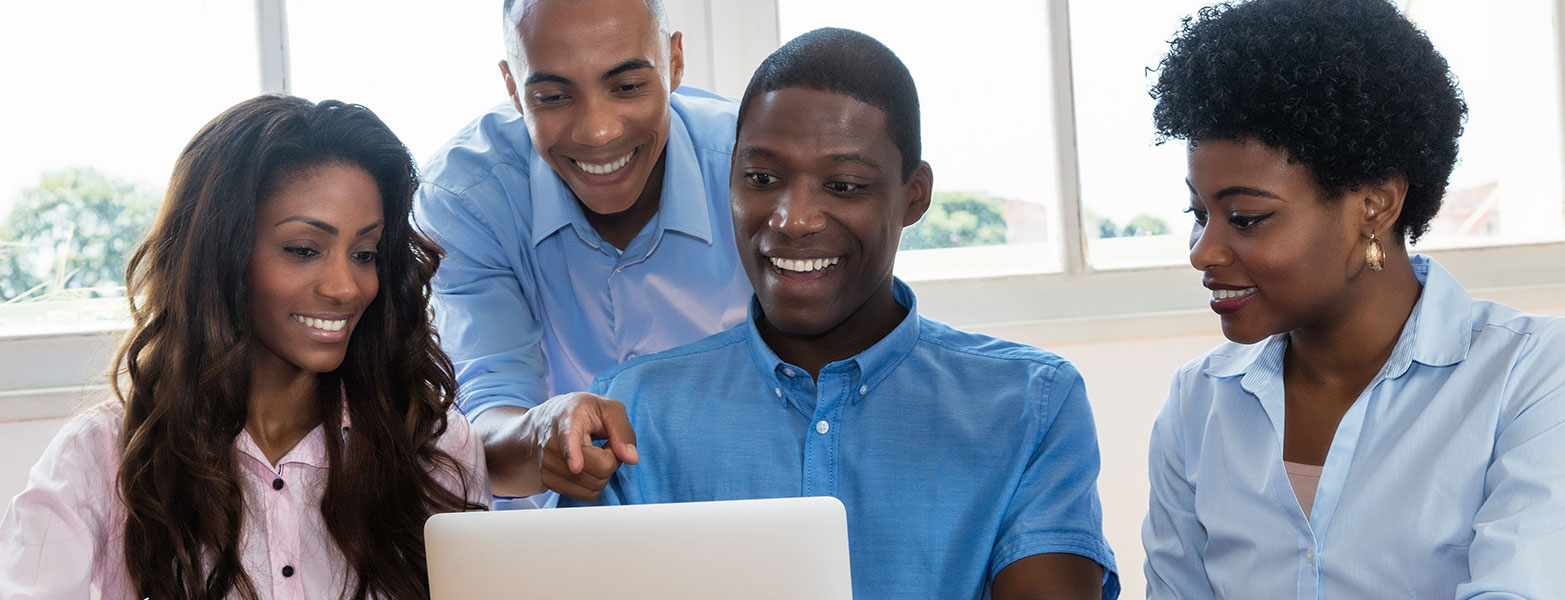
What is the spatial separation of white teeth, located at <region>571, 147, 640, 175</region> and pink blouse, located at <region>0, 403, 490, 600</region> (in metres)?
0.52

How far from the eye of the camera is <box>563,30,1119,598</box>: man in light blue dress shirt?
56.6 inches

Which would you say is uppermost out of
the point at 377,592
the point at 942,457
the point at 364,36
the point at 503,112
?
the point at 364,36

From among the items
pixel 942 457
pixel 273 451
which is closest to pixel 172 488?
pixel 273 451

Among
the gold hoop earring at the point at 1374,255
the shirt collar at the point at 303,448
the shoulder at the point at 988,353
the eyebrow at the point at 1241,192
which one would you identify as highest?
the eyebrow at the point at 1241,192

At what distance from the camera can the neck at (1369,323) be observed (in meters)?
1.46

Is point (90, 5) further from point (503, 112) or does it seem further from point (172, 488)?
point (172, 488)

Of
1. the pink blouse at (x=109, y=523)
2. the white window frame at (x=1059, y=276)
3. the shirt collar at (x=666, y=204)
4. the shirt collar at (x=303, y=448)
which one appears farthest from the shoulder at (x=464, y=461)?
the white window frame at (x=1059, y=276)

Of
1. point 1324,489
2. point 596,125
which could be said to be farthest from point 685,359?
point 1324,489

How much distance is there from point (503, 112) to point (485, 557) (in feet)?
4.48

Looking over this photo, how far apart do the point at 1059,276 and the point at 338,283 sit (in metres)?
1.86

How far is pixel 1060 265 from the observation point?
2.96 m

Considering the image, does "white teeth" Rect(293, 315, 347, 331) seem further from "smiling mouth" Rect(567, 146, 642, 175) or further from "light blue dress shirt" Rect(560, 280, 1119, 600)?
"smiling mouth" Rect(567, 146, 642, 175)

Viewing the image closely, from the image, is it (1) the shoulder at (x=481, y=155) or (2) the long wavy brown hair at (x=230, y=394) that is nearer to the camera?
(2) the long wavy brown hair at (x=230, y=394)

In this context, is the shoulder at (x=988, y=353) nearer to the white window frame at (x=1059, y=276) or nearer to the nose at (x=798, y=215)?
the nose at (x=798, y=215)
